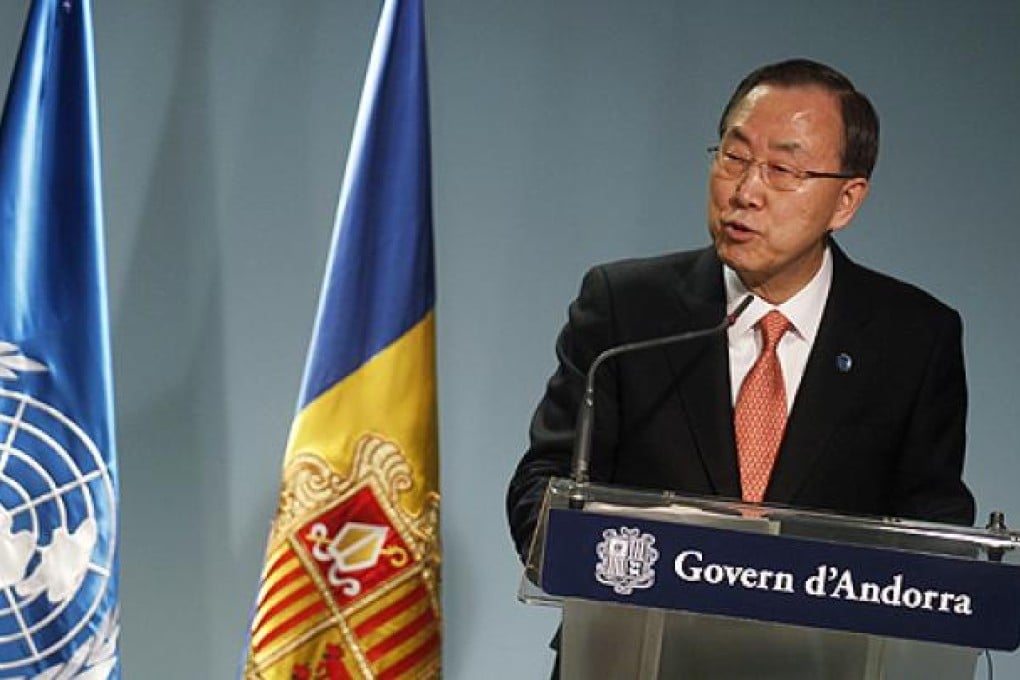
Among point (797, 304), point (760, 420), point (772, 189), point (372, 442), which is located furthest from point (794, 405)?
point (372, 442)

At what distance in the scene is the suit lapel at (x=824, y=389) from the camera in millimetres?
2406

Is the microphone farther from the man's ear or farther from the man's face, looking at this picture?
the man's ear

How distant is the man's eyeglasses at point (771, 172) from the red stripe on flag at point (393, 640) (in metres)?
0.83

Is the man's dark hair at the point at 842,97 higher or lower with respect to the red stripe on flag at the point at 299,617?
higher

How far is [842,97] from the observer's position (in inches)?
96.0

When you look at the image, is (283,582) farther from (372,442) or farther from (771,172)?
(771,172)

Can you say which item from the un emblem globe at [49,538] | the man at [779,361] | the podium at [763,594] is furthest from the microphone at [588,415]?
the un emblem globe at [49,538]

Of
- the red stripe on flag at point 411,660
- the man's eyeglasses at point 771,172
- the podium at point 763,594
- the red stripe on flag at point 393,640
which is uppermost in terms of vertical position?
the man's eyeglasses at point 771,172

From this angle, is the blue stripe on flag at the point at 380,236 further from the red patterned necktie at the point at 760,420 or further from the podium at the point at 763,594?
the podium at the point at 763,594

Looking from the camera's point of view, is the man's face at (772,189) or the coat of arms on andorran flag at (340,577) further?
the coat of arms on andorran flag at (340,577)

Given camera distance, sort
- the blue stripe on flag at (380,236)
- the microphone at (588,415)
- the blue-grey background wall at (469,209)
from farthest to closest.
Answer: the blue-grey background wall at (469,209), the blue stripe on flag at (380,236), the microphone at (588,415)

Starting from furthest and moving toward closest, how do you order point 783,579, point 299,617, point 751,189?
point 299,617 < point 751,189 < point 783,579

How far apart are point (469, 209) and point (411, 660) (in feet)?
4.25

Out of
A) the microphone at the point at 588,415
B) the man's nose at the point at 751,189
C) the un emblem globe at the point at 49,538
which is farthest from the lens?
the un emblem globe at the point at 49,538
